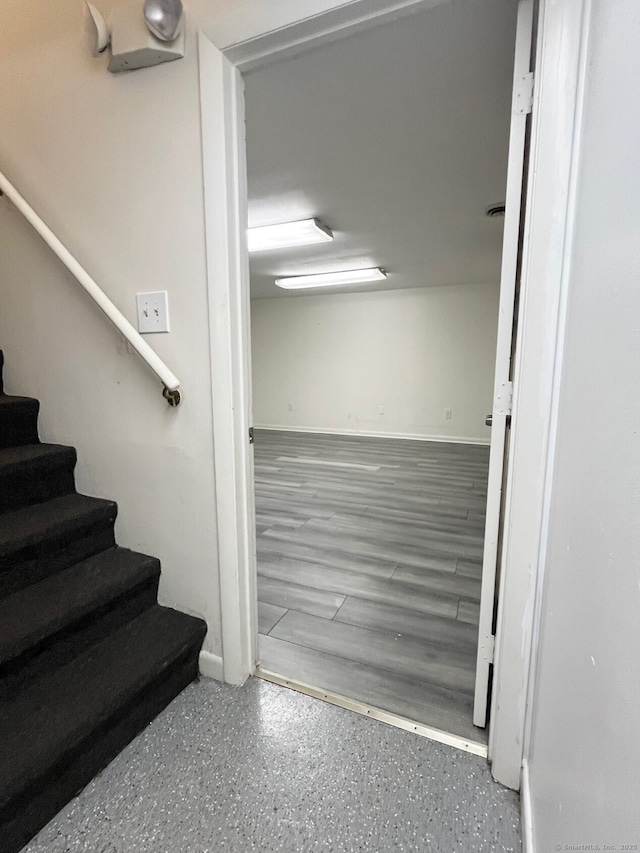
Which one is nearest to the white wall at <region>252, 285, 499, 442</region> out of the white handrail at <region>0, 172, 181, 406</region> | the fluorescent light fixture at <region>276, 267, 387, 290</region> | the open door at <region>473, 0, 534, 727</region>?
the fluorescent light fixture at <region>276, 267, 387, 290</region>

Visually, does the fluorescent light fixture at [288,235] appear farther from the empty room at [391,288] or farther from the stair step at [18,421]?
the stair step at [18,421]

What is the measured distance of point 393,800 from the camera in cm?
104

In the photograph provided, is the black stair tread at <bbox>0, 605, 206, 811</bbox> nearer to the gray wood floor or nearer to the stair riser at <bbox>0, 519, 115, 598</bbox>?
the stair riser at <bbox>0, 519, 115, 598</bbox>

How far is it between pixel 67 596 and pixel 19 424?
28.8 inches

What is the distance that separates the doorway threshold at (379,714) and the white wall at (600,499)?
1.11ft

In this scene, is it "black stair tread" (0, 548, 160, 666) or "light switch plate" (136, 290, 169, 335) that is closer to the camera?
"black stair tread" (0, 548, 160, 666)

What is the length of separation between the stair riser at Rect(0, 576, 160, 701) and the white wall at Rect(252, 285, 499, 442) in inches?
194

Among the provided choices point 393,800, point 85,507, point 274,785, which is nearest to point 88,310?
point 85,507

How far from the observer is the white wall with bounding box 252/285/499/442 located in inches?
218

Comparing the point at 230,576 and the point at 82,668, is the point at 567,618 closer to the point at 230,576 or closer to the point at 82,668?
the point at 230,576

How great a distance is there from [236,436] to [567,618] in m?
0.97

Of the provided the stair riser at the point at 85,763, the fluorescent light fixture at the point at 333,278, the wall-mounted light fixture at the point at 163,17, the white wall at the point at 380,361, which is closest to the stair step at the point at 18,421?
the stair riser at the point at 85,763

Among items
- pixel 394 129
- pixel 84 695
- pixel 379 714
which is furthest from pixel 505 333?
pixel 84 695

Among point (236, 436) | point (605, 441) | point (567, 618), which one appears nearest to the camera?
point (605, 441)
